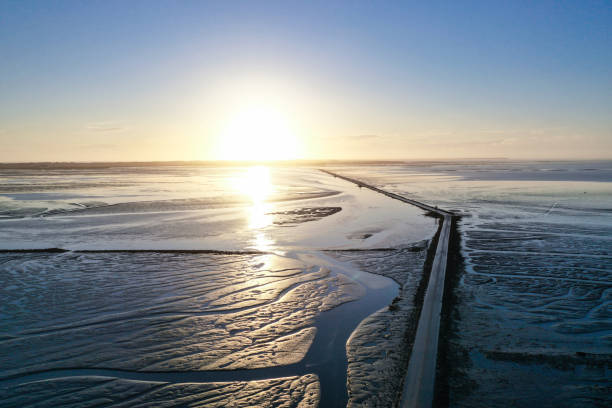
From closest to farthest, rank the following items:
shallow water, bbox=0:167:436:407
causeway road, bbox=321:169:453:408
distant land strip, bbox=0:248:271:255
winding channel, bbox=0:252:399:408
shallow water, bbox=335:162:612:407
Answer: causeway road, bbox=321:169:453:408 < shallow water, bbox=335:162:612:407 < winding channel, bbox=0:252:399:408 < shallow water, bbox=0:167:436:407 < distant land strip, bbox=0:248:271:255

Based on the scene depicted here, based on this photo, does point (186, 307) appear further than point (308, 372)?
Yes

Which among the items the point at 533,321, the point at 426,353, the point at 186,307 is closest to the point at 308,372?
the point at 426,353

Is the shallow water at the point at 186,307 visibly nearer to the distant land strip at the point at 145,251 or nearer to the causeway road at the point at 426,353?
the distant land strip at the point at 145,251

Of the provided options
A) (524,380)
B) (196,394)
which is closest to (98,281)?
(196,394)

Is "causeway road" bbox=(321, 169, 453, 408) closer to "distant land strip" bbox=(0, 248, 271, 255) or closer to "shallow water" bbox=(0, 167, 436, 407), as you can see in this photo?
"shallow water" bbox=(0, 167, 436, 407)

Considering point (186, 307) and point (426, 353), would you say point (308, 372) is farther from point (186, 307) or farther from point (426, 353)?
point (186, 307)

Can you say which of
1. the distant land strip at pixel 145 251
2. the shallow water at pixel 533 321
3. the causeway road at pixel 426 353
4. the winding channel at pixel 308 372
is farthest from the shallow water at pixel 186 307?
the shallow water at pixel 533 321

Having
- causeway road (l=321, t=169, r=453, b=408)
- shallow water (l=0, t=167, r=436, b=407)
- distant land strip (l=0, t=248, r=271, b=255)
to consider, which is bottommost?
shallow water (l=0, t=167, r=436, b=407)

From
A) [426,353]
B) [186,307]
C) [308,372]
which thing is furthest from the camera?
[186,307]

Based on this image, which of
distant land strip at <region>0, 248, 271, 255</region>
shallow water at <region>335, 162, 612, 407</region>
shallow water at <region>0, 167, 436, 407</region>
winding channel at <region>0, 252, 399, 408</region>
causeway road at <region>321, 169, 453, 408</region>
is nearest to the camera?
causeway road at <region>321, 169, 453, 408</region>

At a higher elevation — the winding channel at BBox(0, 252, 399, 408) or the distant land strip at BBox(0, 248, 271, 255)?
the distant land strip at BBox(0, 248, 271, 255)

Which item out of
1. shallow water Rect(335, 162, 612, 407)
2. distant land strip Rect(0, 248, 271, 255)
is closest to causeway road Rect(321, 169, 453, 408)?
shallow water Rect(335, 162, 612, 407)
